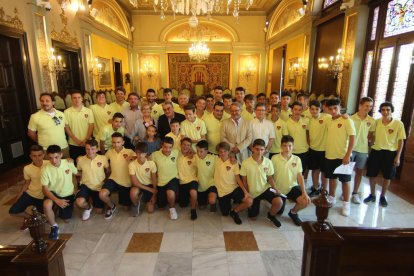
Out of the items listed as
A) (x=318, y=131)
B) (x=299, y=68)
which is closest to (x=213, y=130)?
(x=318, y=131)

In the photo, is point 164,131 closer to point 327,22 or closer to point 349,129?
point 349,129

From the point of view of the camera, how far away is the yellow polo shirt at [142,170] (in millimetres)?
3364

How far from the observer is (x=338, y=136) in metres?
3.47

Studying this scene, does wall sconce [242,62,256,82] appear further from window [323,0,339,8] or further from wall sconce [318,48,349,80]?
wall sconce [318,48,349,80]

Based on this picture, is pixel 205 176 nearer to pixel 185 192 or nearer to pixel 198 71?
pixel 185 192

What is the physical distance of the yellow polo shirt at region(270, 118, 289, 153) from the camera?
12.9 ft

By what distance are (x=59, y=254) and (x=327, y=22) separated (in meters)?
8.10

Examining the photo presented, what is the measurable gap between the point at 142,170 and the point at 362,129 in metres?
3.13

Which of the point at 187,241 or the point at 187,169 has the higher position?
the point at 187,169

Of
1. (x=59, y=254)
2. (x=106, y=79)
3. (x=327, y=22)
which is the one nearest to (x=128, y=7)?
(x=106, y=79)

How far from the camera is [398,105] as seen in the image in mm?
4797

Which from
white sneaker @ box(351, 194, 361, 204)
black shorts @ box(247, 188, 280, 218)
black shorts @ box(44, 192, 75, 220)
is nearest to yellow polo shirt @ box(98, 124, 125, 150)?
black shorts @ box(44, 192, 75, 220)

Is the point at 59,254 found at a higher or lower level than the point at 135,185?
higher

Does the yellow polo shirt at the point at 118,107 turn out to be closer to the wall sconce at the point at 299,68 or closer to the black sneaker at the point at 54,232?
the black sneaker at the point at 54,232
